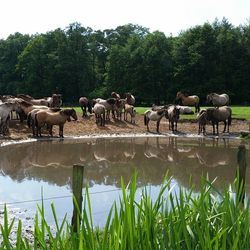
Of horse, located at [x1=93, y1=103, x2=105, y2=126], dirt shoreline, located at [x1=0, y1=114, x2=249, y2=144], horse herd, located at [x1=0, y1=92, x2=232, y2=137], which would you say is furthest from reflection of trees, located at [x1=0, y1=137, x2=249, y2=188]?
horse, located at [x1=93, y1=103, x2=105, y2=126]

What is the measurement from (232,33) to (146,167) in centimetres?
4455

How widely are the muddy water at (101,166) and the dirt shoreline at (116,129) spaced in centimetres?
158

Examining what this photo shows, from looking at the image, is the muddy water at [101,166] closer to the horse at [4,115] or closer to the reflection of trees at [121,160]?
the reflection of trees at [121,160]

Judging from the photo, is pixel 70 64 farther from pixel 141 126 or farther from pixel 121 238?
pixel 121 238

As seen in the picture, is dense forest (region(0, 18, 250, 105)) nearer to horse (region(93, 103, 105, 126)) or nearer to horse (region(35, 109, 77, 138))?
horse (region(93, 103, 105, 126))

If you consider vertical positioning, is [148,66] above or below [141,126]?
above

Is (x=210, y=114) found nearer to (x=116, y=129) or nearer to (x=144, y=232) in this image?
(x=116, y=129)

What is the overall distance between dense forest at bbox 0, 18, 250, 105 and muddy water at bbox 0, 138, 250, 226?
30708 mm

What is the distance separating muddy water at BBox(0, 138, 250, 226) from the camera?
963cm

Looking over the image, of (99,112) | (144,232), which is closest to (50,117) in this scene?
(99,112)

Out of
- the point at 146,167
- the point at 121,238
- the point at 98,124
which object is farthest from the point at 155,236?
the point at 98,124

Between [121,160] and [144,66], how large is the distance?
127 feet

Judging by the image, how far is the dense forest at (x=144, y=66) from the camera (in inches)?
2007

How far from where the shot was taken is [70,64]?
5803 centimetres
